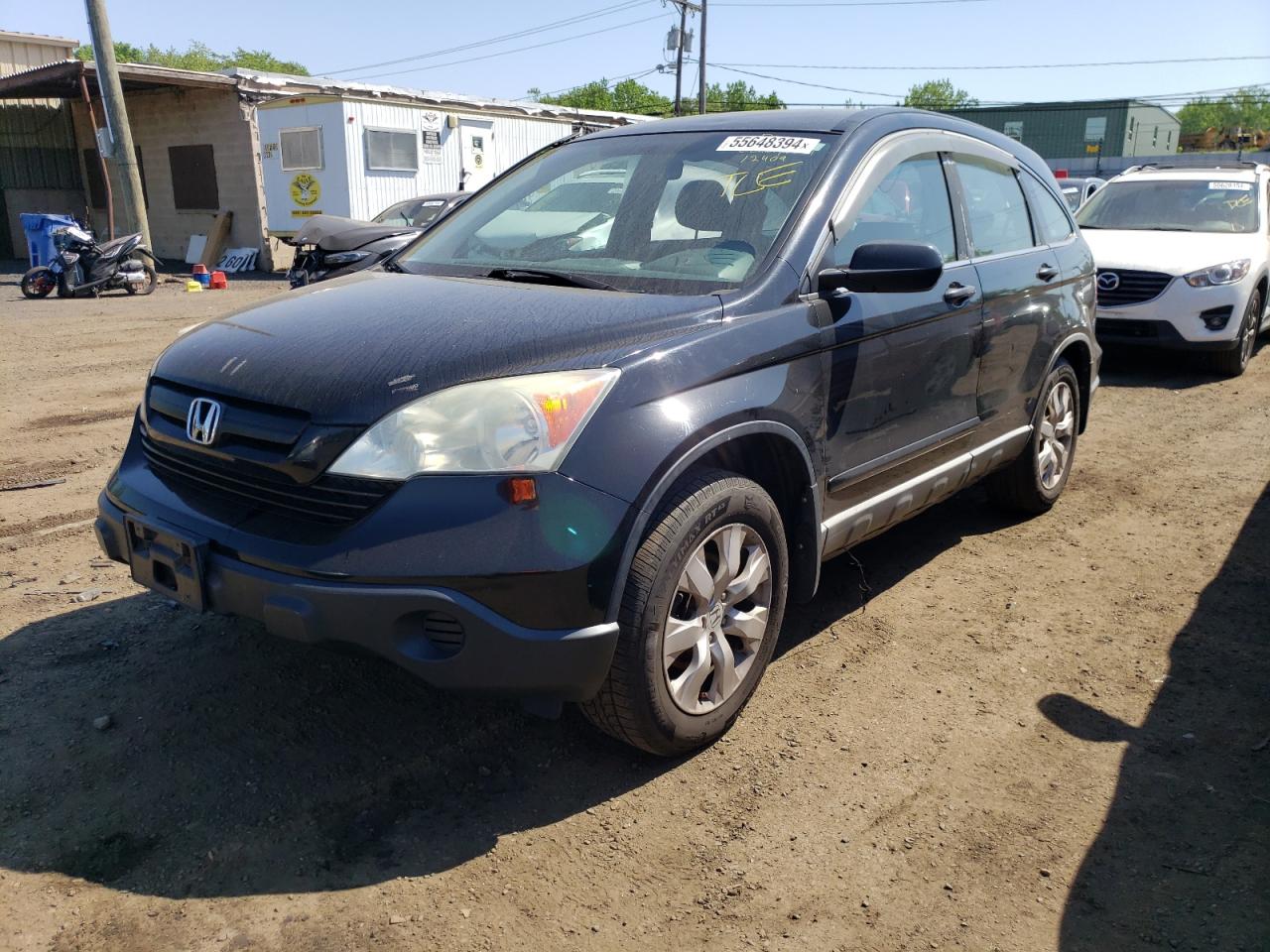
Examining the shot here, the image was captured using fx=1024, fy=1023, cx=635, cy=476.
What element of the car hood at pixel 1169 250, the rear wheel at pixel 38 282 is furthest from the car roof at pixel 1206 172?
the rear wheel at pixel 38 282

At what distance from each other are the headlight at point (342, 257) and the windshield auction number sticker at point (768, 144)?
9366 millimetres

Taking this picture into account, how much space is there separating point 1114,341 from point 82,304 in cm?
1336

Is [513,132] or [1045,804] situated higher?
[513,132]

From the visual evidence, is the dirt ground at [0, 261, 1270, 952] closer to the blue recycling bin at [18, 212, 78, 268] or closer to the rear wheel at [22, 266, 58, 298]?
the rear wheel at [22, 266, 58, 298]

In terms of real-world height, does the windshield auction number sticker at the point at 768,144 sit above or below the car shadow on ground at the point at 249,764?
above

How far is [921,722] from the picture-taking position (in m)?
3.25

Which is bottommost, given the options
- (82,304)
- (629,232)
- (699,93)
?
(82,304)

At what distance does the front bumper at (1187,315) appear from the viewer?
27.6ft

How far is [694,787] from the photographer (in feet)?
9.45

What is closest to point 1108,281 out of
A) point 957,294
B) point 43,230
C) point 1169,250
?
point 1169,250

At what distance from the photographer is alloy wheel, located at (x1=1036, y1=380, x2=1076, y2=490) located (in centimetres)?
491

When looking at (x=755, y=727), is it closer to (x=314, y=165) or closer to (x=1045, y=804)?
(x=1045, y=804)

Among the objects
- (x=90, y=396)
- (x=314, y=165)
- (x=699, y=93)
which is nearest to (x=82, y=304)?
(x=314, y=165)

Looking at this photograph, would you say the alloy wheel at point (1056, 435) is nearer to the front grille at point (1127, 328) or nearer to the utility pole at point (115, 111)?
the front grille at point (1127, 328)
